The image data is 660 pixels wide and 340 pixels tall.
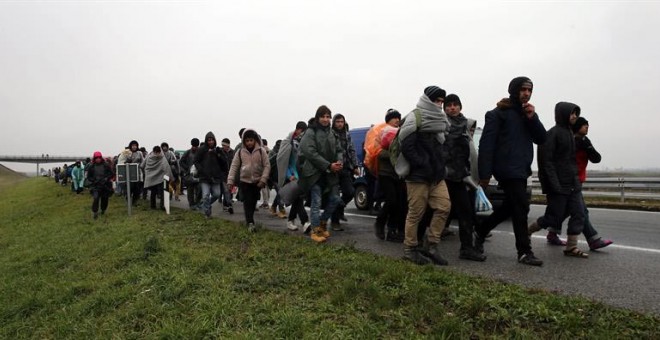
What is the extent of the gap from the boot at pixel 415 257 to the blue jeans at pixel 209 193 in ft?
18.6

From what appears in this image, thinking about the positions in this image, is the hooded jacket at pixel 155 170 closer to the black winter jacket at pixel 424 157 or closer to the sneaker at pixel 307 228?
the sneaker at pixel 307 228

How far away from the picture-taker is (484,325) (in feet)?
9.57

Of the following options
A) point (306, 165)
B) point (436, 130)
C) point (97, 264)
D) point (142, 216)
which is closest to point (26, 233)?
point (142, 216)

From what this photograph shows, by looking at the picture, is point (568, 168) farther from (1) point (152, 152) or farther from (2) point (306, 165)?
(1) point (152, 152)

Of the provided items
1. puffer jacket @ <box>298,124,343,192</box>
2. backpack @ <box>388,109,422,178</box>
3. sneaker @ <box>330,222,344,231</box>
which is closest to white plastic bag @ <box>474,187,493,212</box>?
backpack @ <box>388,109,422,178</box>

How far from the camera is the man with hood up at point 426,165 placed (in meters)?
4.52

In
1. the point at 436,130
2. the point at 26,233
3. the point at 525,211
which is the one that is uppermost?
the point at 436,130

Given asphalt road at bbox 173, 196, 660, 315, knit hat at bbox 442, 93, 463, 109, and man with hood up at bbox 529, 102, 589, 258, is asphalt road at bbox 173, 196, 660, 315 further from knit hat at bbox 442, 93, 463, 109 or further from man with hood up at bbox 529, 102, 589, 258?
knit hat at bbox 442, 93, 463, 109

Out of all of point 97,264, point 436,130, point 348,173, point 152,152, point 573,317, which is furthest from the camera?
point 152,152

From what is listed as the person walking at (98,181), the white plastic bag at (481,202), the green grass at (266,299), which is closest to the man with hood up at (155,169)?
the person walking at (98,181)

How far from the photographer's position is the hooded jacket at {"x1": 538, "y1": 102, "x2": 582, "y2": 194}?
195 inches

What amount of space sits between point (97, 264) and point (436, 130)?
16.3ft

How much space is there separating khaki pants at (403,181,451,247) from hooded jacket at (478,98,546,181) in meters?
0.48

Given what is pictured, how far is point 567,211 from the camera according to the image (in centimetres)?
518
